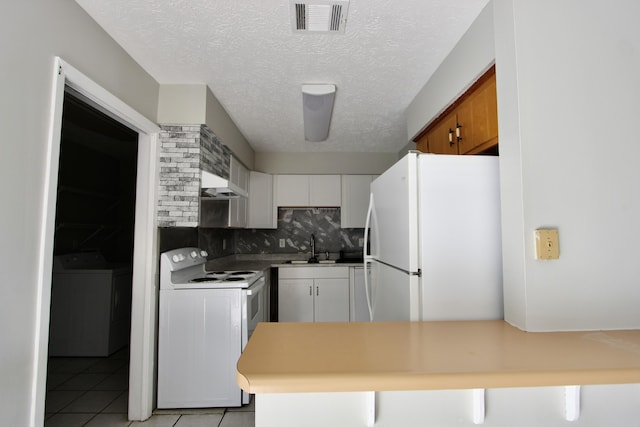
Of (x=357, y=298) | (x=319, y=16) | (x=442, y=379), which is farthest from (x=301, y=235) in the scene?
(x=442, y=379)

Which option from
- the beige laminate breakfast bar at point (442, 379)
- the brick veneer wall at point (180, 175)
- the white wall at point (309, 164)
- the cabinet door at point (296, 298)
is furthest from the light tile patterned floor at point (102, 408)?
the white wall at point (309, 164)

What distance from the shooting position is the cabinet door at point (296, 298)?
3.84 meters

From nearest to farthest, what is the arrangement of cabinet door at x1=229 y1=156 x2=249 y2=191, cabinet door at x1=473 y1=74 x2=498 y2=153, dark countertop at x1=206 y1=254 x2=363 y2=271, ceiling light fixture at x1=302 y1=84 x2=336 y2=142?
cabinet door at x1=473 y1=74 x2=498 y2=153 < ceiling light fixture at x1=302 y1=84 x2=336 y2=142 < cabinet door at x1=229 y1=156 x2=249 y2=191 < dark countertop at x1=206 y1=254 x2=363 y2=271

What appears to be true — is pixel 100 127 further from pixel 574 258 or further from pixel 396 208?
pixel 574 258

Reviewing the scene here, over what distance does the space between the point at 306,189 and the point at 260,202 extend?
64 cm

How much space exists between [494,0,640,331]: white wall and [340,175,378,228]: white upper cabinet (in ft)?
9.88

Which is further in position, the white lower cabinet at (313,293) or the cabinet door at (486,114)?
the white lower cabinet at (313,293)

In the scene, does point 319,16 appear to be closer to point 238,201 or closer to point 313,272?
point 238,201

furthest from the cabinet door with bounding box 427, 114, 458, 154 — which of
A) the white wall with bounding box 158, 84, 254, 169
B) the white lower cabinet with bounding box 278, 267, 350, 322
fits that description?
the white lower cabinet with bounding box 278, 267, 350, 322

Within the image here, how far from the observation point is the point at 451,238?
144cm

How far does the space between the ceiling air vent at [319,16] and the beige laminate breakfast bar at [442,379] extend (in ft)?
4.73

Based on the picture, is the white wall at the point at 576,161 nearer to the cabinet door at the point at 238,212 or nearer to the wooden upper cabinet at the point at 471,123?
the wooden upper cabinet at the point at 471,123

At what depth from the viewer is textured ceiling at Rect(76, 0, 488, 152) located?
59.3 inches

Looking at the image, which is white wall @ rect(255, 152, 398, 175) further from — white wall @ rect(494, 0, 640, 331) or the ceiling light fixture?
white wall @ rect(494, 0, 640, 331)
